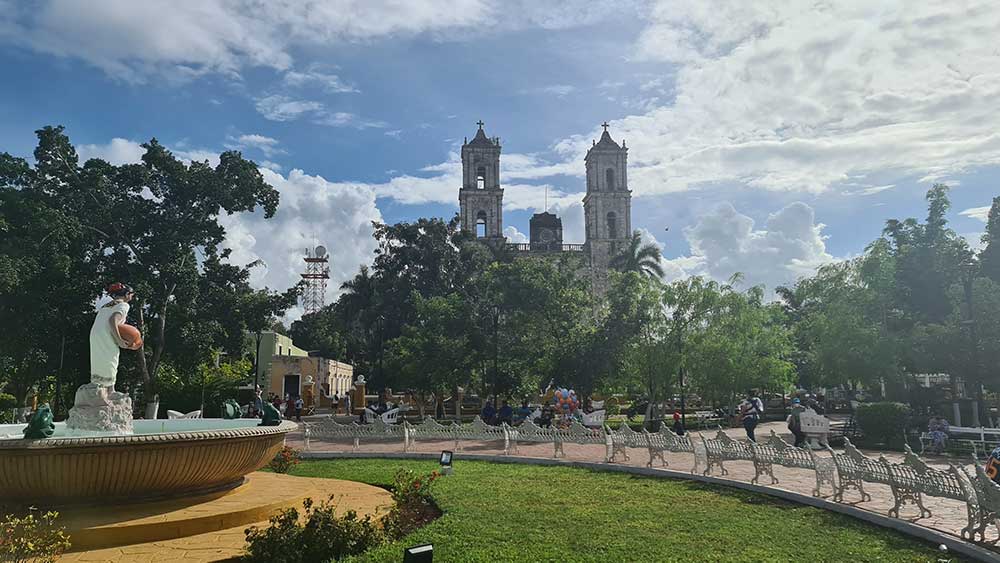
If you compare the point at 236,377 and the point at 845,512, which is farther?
the point at 236,377

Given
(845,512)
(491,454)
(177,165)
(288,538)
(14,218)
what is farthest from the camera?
(177,165)

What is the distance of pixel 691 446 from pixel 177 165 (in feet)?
68.7

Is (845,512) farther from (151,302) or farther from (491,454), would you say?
(151,302)

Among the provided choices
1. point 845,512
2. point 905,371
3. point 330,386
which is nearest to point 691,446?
point 845,512

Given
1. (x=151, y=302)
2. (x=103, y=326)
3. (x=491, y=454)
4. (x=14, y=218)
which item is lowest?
(x=491, y=454)

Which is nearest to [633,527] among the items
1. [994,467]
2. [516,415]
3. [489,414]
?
[994,467]

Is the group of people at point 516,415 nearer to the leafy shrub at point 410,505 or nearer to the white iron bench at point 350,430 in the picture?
the white iron bench at point 350,430

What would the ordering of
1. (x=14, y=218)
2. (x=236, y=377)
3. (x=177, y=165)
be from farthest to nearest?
(x=236, y=377) < (x=177, y=165) < (x=14, y=218)

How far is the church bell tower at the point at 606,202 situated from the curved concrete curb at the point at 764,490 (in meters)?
52.4

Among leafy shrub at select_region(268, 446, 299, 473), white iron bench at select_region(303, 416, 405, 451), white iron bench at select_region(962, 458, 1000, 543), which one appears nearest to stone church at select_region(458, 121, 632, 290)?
white iron bench at select_region(303, 416, 405, 451)

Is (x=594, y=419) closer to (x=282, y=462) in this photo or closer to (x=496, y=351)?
(x=496, y=351)

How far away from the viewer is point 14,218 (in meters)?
20.5

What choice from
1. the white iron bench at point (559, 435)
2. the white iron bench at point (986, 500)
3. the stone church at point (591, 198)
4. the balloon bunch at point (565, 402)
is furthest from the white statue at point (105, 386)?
the stone church at point (591, 198)

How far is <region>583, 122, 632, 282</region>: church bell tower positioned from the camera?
66.5 meters
